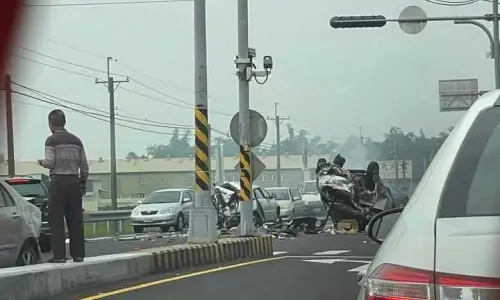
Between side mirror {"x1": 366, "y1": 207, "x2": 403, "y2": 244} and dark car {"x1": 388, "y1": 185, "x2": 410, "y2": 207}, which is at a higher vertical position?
side mirror {"x1": 366, "y1": 207, "x2": 403, "y2": 244}

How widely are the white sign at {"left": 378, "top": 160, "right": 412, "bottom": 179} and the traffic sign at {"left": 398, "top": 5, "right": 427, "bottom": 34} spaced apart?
792 centimetres

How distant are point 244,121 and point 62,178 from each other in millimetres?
7564

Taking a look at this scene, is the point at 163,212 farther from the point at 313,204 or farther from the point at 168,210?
the point at 313,204

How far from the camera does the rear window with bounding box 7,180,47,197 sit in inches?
664

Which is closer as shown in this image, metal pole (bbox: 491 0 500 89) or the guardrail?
metal pole (bbox: 491 0 500 89)

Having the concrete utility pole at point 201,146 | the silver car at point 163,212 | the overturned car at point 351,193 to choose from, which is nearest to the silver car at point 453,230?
the concrete utility pole at point 201,146

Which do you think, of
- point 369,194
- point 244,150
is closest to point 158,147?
point 369,194

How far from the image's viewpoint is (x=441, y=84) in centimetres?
4000

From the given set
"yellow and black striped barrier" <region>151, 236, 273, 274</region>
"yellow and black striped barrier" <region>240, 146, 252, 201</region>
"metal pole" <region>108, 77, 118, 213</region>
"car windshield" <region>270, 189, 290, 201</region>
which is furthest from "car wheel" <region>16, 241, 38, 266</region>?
"metal pole" <region>108, 77, 118, 213</region>

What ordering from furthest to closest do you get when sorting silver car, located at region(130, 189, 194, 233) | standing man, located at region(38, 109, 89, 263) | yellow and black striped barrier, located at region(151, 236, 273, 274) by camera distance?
silver car, located at region(130, 189, 194, 233), yellow and black striped barrier, located at region(151, 236, 273, 274), standing man, located at region(38, 109, 89, 263)

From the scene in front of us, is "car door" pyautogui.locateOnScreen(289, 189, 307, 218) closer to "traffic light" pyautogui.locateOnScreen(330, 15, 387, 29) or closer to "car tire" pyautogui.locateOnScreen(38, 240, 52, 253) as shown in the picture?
"traffic light" pyautogui.locateOnScreen(330, 15, 387, 29)

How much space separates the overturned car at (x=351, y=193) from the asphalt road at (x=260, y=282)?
24.0 feet

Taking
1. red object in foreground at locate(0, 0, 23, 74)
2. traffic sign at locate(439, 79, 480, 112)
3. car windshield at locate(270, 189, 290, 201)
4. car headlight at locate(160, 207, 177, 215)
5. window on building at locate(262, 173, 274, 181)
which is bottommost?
car headlight at locate(160, 207, 177, 215)

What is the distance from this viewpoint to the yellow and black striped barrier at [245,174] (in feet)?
55.2
